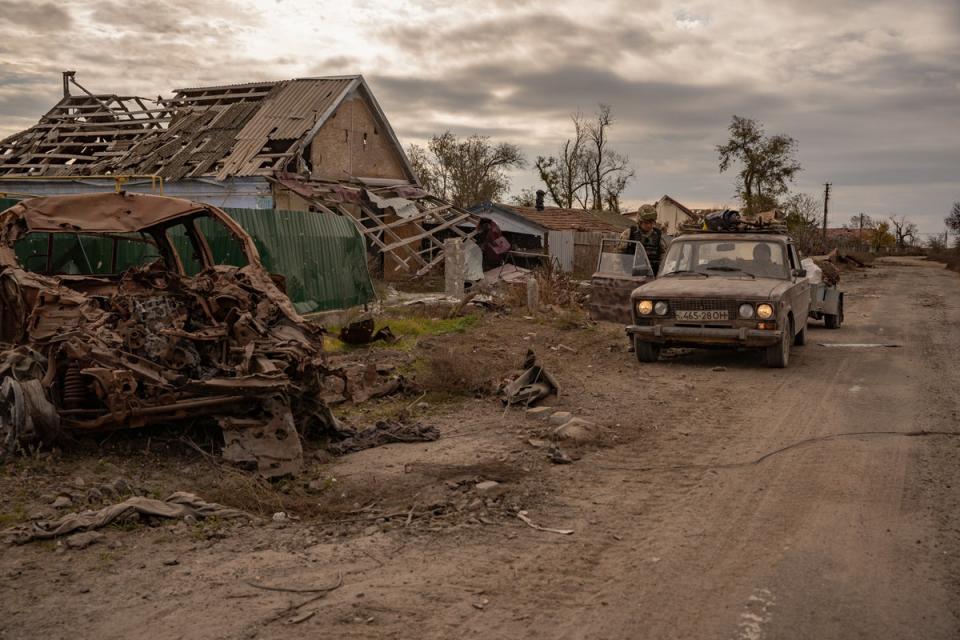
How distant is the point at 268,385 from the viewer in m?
6.21

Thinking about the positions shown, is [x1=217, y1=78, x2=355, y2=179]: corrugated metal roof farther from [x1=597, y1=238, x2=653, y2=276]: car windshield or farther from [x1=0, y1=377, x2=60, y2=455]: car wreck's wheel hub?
[x1=0, y1=377, x2=60, y2=455]: car wreck's wheel hub

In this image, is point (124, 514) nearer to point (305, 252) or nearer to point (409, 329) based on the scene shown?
point (409, 329)

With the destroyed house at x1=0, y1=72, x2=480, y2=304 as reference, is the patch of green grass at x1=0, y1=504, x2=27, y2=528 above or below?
below

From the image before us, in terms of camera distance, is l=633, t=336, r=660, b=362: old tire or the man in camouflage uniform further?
the man in camouflage uniform

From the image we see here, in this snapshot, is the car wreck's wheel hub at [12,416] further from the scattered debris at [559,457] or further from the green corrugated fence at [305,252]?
the green corrugated fence at [305,252]

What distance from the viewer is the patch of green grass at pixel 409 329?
1279 cm

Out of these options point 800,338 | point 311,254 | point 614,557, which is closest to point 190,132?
point 311,254

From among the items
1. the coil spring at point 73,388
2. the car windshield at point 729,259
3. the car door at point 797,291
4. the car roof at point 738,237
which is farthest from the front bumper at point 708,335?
the coil spring at point 73,388

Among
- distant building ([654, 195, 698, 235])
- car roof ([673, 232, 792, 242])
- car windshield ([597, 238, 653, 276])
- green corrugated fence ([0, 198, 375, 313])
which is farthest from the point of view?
distant building ([654, 195, 698, 235])

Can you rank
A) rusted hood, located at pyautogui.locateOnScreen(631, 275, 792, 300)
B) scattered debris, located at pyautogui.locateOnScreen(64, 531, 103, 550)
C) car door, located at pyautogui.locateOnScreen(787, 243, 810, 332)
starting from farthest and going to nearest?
car door, located at pyautogui.locateOnScreen(787, 243, 810, 332) < rusted hood, located at pyautogui.locateOnScreen(631, 275, 792, 300) < scattered debris, located at pyautogui.locateOnScreen(64, 531, 103, 550)

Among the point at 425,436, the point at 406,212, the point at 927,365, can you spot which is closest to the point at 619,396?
the point at 425,436

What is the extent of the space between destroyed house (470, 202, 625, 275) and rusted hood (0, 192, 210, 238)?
25.6m

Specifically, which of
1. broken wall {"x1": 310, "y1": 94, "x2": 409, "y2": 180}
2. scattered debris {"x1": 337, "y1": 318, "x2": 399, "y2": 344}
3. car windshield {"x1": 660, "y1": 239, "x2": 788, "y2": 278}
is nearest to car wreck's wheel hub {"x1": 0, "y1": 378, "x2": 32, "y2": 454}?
scattered debris {"x1": 337, "y1": 318, "x2": 399, "y2": 344}

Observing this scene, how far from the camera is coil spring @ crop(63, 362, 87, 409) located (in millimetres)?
5949
